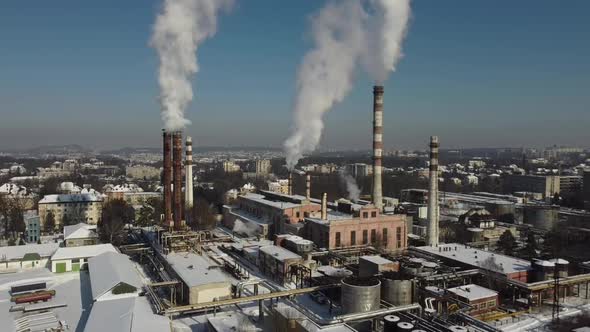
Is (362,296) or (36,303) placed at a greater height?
(362,296)


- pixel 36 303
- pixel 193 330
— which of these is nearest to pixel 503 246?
pixel 193 330

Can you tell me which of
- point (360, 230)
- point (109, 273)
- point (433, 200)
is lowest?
point (109, 273)

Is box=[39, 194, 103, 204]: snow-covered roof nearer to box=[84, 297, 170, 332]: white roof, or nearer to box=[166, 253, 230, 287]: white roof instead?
box=[166, 253, 230, 287]: white roof

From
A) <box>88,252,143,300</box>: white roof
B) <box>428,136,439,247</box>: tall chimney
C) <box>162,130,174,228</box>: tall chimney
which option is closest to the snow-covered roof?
<box>162,130,174,228</box>: tall chimney

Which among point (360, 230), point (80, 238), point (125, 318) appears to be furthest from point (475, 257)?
point (80, 238)

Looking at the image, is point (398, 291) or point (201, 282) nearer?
point (398, 291)

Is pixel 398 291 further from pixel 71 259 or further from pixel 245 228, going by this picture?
pixel 245 228

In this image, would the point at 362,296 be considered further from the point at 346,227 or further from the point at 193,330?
the point at 346,227
